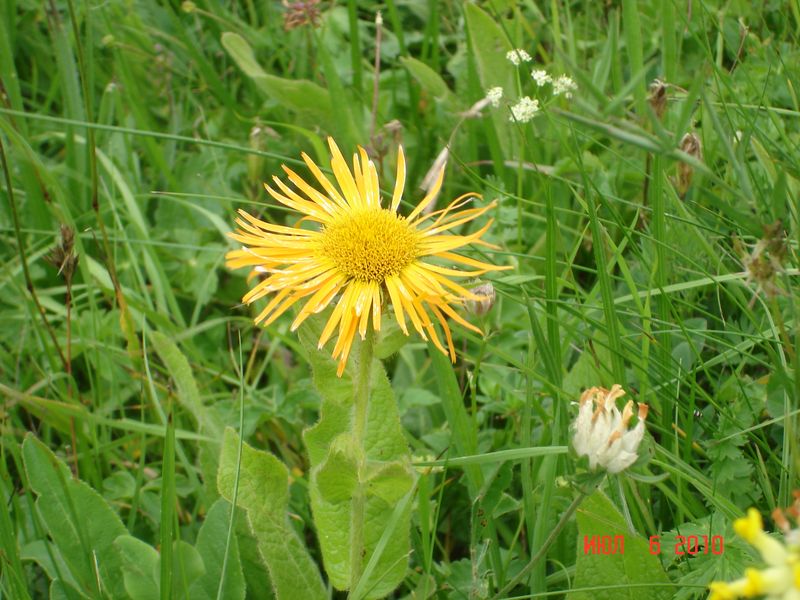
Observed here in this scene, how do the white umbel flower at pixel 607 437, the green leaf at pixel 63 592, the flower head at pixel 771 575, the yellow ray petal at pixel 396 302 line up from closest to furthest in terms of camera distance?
the flower head at pixel 771 575, the white umbel flower at pixel 607 437, the yellow ray petal at pixel 396 302, the green leaf at pixel 63 592

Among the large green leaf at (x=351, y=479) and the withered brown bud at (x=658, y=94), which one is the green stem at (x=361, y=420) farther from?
the withered brown bud at (x=658, y=94)

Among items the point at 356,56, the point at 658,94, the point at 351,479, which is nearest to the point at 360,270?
the point at 351,479

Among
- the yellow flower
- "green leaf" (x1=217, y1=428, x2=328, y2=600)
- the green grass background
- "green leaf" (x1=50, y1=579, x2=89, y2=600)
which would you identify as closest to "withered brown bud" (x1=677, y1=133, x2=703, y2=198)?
the green grass background

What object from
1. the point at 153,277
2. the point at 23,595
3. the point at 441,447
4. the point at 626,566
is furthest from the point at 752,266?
the point at 153,277

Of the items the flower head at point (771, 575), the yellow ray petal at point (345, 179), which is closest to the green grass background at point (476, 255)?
the yellow ray petal at point (345, 179)
